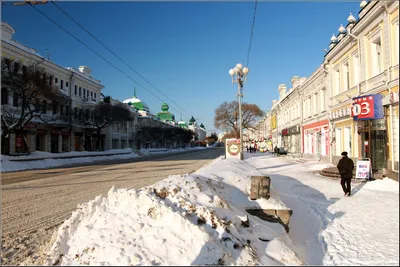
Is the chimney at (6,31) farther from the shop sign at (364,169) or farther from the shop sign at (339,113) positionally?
the shop sign at (364,169)

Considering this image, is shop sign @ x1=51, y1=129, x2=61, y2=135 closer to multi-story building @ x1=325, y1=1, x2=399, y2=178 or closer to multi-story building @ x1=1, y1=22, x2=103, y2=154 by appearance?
multi-story building @ x1=1, y1=22, x2=103, y2=154

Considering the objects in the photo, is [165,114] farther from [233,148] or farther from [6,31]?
[233,148]

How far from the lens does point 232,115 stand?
48.6 m

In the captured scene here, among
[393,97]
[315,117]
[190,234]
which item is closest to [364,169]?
[393,97]

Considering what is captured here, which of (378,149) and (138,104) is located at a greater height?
(138,104)

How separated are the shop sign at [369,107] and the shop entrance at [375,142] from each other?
416 millimetres

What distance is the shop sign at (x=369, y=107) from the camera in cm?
1220

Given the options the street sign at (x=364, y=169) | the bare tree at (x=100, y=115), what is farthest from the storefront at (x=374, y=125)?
the bare tree at (x=100, y=115)

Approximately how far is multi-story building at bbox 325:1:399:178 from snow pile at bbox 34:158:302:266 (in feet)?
31.7

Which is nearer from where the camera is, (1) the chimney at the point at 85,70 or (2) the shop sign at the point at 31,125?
(2) the shop sign at the point at 31,125

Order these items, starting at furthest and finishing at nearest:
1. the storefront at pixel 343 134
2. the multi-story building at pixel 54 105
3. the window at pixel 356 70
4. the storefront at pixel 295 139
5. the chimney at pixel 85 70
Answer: the chimney at pixel 85 70 → the storefront at pixel 295 139 → the multi-story building at pixel 54 105 → the storefront at pixel 343 134 → the window at pixel 356 70

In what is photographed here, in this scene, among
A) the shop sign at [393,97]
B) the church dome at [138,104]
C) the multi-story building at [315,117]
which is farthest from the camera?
the church dome at [138,104]

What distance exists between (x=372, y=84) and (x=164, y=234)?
1327 cm

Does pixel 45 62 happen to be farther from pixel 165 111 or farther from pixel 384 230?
pixel 165 111
